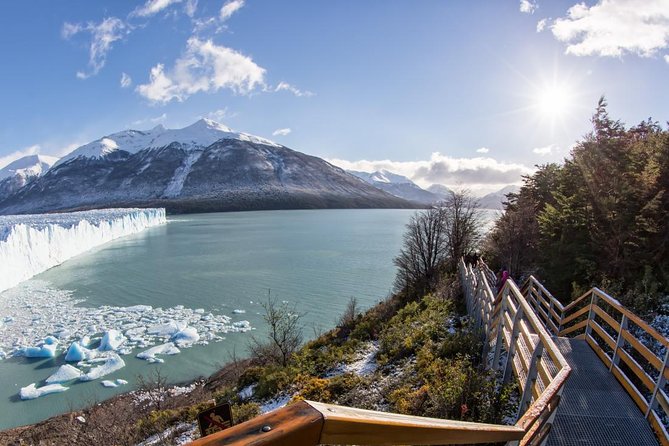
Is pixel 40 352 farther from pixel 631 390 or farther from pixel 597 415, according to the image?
pixel 631 390

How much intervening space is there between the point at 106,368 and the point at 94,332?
5273 millimetres

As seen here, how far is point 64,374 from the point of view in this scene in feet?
57.1

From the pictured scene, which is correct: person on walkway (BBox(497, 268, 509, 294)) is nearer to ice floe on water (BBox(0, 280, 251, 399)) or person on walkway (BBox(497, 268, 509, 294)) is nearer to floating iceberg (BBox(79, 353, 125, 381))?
ice floe on water (BBox(0, 280, 251, 399))

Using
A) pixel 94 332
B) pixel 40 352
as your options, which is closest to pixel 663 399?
pixel 40 352

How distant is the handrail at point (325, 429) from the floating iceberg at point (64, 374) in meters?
20.7

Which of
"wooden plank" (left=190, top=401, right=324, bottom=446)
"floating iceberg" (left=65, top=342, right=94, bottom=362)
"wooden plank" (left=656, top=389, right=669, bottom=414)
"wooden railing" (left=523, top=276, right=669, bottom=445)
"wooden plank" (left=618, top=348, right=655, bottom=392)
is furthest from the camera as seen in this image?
"floating iceberg" (left=65, top=342, right=94, bottom=362)

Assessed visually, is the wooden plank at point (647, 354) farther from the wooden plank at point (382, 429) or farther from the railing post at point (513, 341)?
the wooden plank at point (382, 429)

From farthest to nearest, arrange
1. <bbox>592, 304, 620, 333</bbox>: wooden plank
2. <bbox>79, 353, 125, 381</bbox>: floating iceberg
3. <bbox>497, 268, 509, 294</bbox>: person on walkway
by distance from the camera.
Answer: <bbox>79, 353, 125, 381</bbox>: floating iceberg, <bbox>497, 268, 509, 294</bbox>: person on walkway, <bbox>592, 304, 620, 333</bbox>: wooden plank

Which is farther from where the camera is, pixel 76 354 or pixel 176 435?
pixel 76 354

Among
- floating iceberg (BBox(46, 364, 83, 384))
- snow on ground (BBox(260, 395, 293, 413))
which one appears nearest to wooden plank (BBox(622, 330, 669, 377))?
snow on ground (BBox(260, 395, 293, 413))

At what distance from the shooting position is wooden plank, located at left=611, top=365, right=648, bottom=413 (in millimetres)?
4988

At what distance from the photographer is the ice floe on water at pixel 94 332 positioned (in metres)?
18.5

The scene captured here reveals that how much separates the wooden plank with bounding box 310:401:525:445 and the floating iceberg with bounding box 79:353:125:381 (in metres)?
20.3

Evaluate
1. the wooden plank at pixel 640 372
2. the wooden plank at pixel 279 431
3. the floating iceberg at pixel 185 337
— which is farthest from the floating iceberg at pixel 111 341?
the wooden plank at pixel 279 431
